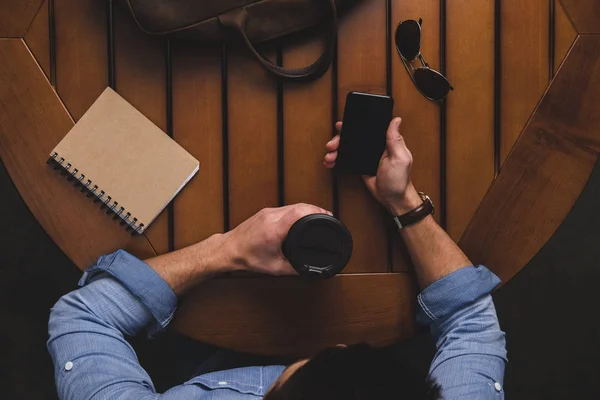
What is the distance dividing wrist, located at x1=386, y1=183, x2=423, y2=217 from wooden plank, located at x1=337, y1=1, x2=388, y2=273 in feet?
0.13

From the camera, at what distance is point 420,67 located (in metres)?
0.77

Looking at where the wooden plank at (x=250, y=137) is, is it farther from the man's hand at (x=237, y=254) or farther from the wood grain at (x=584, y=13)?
the wood grain at (x=584, y=13)

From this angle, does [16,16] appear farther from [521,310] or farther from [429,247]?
[521,310]

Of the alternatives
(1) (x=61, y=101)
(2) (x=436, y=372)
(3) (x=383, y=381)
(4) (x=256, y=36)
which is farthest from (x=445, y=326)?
(1) (x=61, y=101)

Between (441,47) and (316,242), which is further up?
(441,47)

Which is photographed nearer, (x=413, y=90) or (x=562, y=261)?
(x=413, y=90)

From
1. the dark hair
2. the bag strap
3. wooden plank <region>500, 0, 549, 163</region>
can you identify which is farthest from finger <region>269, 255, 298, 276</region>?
wooden plank <region>500, 0, 549, 163</region>

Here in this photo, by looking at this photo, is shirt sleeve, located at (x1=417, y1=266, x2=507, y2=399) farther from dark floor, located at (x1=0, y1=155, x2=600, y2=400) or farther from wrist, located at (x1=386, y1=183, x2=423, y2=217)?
dark floor, located at (x1=0, y1=155, x2=600, y2=400)

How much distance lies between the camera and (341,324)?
0.78 m

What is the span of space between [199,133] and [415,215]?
1.05ft

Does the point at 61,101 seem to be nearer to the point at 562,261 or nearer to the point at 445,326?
the point at 445,326

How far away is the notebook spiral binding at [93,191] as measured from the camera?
0.76 metres

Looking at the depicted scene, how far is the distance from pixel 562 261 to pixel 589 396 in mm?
318

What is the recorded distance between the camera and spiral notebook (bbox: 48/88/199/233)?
757mm
